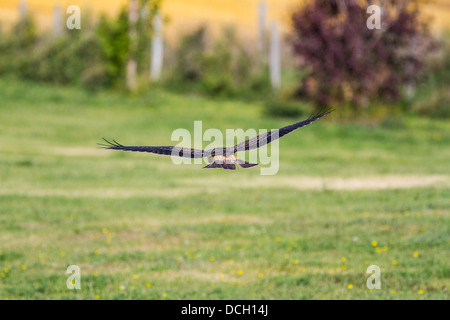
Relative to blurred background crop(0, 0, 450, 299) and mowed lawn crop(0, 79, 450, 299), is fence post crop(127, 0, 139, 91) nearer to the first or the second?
blurred background crop(0, 0, 450, 299)

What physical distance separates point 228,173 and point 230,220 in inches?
190

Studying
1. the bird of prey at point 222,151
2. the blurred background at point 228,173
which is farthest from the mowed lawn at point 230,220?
the bird of prey at point 222,151

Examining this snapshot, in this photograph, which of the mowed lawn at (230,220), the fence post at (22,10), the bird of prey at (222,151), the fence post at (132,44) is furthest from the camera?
the fence post at (22,10)

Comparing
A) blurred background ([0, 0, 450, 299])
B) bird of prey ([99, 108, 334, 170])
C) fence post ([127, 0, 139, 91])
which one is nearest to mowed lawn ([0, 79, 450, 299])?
blurred background ([0, 0, 450, 299])

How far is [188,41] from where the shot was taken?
37.0 metres

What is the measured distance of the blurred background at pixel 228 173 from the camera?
7734mm

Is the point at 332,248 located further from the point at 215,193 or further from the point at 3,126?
the point at 3,126

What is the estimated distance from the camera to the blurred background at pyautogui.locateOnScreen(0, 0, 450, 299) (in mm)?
7734

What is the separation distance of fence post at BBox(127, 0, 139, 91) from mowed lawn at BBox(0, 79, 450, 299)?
8.25 m

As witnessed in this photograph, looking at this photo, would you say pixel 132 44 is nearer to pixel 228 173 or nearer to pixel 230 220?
pixel 228 173

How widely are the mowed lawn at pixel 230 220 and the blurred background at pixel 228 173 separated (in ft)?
0.11

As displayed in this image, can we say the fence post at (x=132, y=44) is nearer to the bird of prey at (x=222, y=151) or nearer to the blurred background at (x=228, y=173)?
the blurred background at (x=228, y=173)

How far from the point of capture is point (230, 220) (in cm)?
1028

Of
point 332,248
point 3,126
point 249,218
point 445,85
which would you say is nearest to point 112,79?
point 3,126
